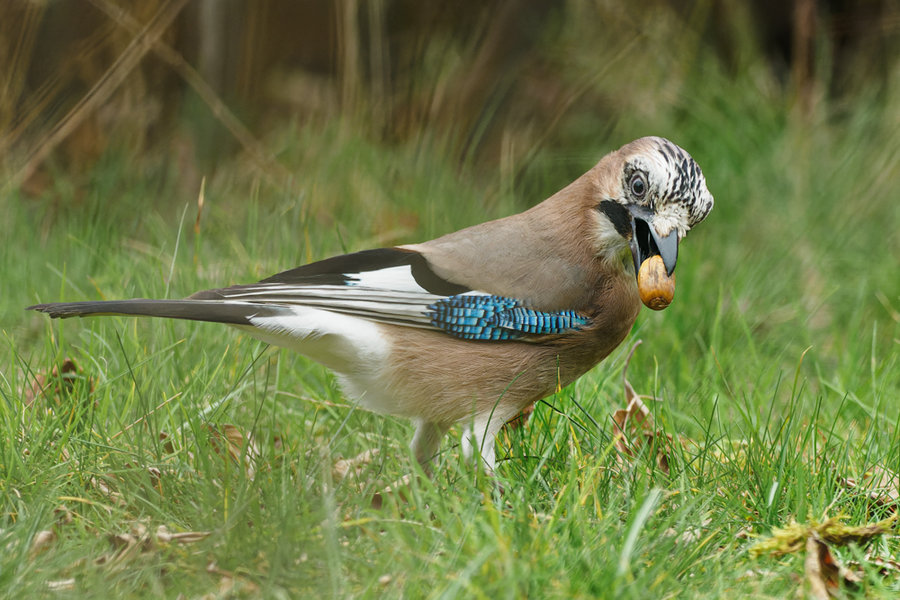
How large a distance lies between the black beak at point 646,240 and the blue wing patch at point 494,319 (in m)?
0.28

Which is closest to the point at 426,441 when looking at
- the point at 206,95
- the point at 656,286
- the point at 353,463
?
the point at 353,463

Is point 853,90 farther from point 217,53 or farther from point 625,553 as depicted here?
point 625,553

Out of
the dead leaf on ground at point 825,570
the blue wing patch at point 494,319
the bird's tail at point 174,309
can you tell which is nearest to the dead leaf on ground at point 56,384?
the bird's tail at point 174,309

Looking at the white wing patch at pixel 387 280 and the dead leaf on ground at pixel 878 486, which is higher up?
the white wing patch at pixel 387 280

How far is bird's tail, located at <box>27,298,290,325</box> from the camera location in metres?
2.89

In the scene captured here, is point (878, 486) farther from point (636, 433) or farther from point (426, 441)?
point (426, 441)

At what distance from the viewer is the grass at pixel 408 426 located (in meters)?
2.37

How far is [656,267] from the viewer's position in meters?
3.04

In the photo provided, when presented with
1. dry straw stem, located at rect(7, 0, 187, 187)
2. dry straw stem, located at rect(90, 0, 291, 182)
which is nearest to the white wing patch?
dry straw stem, located at rect(90, 0, 291, 182)

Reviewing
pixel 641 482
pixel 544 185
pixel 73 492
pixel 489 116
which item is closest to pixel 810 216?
pixel 544 185

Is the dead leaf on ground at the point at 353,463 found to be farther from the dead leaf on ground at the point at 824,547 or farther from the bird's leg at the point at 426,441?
the dead leaf on ground at the point at 824,547

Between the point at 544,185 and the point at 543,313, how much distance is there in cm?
278

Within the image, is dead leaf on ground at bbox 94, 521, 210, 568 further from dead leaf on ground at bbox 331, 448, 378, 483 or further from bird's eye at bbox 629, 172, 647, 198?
bird's eye at bbox 629, 172, 647, 198

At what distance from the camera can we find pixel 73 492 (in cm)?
283
